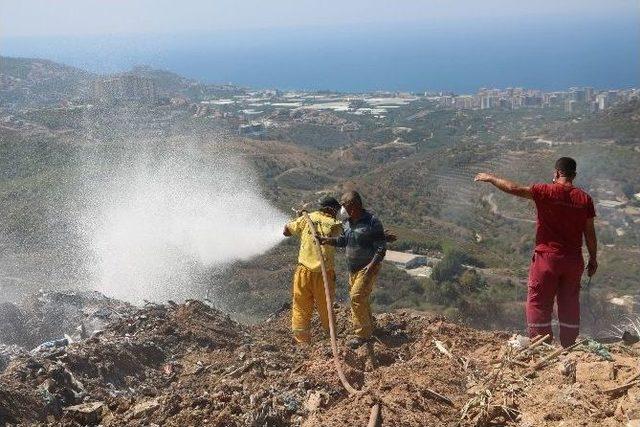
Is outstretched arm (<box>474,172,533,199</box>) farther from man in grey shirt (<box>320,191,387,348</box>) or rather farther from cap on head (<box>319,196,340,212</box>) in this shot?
cap on head (<box>319,196,340,212</box>)

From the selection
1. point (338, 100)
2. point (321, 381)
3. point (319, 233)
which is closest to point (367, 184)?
point (319, 233)

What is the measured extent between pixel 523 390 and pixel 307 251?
282 cm

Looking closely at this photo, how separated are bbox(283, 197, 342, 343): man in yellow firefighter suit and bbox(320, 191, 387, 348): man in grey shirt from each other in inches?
9.7

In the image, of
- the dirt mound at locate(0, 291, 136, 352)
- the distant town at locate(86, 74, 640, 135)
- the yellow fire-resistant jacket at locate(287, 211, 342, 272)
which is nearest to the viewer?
the yellow fire-resistant jacket at locate(287, 211, 342, 272)

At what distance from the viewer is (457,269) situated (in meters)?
30.0

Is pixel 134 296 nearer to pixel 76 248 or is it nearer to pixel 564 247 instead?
pixel 76 248

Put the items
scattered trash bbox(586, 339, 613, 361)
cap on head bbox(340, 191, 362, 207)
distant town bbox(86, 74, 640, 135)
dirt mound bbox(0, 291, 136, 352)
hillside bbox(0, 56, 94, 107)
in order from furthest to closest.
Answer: hillside bbox(0, 56, 94, 107), distant town bbox(86, 74, 640, 135), dirt mound bbox(0, 291, 136, 352), cap on head bbox(340, 191, 362, 207), scattered trash bbox(586, 339, 613, 361)

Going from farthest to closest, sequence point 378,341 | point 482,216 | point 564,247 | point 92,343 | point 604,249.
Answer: point 482,216 < point 604,249 < point 92,343 < point 378,341 < point 564,247

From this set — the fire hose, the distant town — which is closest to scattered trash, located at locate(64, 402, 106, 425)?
the fire hose

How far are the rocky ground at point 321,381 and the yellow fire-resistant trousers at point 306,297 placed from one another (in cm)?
23

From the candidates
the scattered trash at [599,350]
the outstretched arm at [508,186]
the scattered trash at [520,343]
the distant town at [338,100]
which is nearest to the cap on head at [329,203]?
the outstretched arm at [508,186]

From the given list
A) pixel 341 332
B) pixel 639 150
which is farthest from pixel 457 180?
pixel 341 332

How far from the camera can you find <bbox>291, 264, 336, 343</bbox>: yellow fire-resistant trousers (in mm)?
6820

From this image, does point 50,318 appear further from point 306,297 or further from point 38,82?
point 38,82
